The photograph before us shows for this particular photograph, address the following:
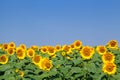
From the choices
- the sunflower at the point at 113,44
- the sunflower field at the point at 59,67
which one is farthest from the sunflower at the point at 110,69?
the sunflower at the point at 113,44

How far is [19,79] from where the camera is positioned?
939 cm

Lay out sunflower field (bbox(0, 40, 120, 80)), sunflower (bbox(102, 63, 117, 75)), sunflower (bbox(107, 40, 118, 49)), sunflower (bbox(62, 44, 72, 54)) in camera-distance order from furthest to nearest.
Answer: sunflower (bbox(62, 44, 72, 54)), sunflower (bbox(107, 40, 118, 49)), sunflower field (bbox(0, 40, 120, 80)), sunflower (bbox(102, 63, 117, 75))

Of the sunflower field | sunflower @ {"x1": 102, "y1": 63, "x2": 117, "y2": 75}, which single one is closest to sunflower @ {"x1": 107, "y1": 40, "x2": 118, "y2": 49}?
the sunflower field

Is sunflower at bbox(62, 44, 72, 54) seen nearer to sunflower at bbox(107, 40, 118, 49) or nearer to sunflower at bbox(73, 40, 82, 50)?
sunflower at bbox(73, 40, 82, 50)

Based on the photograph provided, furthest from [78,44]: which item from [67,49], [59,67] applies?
[59,67]

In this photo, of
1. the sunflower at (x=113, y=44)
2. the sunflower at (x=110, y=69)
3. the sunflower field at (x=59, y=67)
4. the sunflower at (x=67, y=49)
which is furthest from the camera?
the sunflower at (x=67, y=49)

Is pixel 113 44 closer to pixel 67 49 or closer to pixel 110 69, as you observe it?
pixel 67 49

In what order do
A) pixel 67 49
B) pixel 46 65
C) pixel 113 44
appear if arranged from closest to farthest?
pixel 46 65 < pixel 113 44 < pixel 67 49

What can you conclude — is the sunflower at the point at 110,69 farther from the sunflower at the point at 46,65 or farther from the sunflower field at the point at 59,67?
the sunflower at the point at 46,65

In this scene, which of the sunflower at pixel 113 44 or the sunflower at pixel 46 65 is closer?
the sunflower at pixel 46 65

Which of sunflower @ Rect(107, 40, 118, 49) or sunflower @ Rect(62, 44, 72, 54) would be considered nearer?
sunflower @ Rect(107, 40, 118, 49)

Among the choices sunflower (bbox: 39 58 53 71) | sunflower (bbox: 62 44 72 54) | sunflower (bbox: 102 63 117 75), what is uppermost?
sunflower (bbox: 62 44 72 54)

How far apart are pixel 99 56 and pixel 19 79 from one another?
262 centimetres

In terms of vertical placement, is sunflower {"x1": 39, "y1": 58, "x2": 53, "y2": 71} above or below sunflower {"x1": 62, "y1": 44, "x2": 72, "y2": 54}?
below
